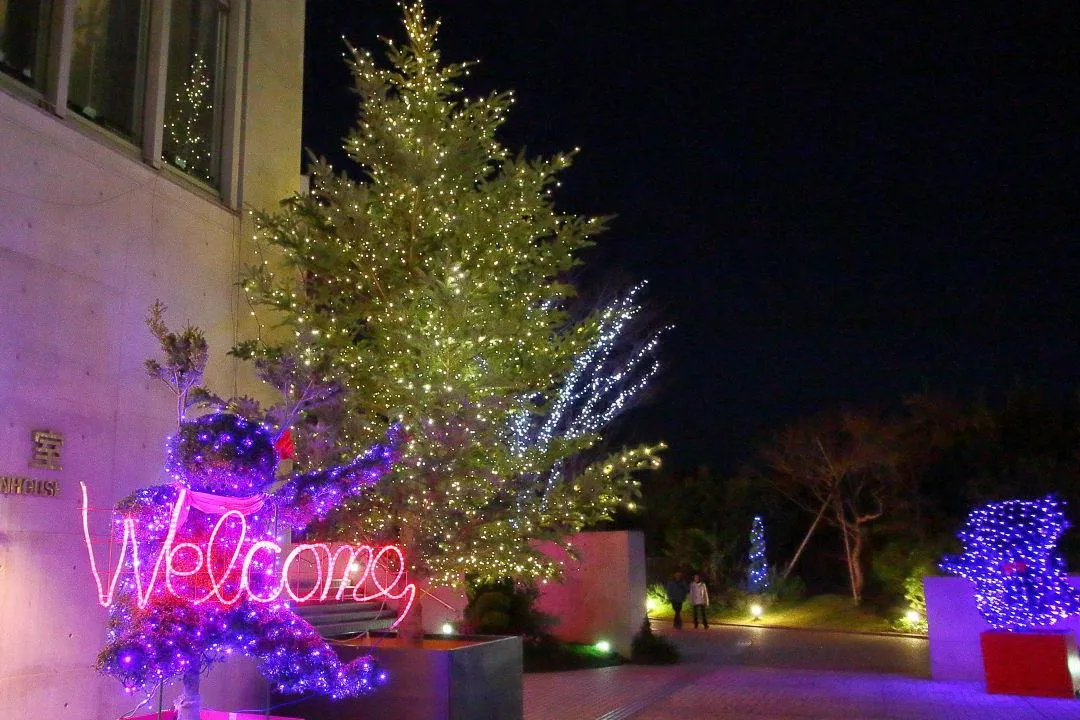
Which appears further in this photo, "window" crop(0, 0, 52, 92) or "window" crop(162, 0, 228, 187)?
"window" crop(162, 0, 228, 187)

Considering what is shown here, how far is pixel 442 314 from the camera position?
31.9ft

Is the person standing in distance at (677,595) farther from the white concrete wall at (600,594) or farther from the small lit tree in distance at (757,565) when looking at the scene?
the white concrete wall at (600,594)

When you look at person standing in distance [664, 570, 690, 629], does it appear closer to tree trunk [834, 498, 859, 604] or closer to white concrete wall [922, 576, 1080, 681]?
tree trunk [834, 498, 859, 604]

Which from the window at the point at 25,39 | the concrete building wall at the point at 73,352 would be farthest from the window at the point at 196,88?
the window at the point at 25,39

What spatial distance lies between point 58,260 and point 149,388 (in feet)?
4.66

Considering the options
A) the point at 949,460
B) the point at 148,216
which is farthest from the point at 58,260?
the point at 949,460

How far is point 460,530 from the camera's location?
9680 mm

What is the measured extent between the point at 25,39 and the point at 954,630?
1333cm

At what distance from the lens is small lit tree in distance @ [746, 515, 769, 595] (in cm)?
2742

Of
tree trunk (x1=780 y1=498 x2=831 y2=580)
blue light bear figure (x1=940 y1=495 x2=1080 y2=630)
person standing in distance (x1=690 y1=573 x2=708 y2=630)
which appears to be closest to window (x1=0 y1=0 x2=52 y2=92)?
blue light bear figure (x1=940 y1=495 x2=1080 y2=630)

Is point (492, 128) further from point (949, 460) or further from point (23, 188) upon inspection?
point (949, 460)

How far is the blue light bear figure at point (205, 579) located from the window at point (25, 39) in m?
3.43

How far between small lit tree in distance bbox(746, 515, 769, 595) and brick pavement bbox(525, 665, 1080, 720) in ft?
42.9

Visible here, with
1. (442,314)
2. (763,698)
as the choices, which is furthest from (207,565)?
(763,698)
